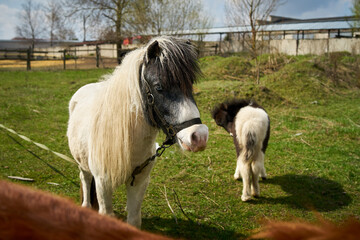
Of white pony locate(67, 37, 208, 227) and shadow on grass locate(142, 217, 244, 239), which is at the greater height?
white pony locate(67, 37, 208, 227)

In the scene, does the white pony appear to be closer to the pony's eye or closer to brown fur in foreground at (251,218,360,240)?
the pony's eye

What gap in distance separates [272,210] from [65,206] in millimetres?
3952

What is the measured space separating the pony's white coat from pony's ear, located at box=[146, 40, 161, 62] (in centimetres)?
276

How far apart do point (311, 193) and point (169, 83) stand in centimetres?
377

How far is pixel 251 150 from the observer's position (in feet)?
15.0

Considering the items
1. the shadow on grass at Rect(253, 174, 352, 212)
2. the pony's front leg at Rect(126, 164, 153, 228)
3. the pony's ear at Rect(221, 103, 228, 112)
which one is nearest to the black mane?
the pony's front leg at Rect(126, 164, 153, 228)

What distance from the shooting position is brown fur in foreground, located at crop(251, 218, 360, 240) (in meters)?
0.68

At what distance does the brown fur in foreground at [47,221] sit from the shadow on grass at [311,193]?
391 centimetres

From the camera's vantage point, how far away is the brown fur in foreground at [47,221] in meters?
0.72

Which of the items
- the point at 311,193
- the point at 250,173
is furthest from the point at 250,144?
the point at 311,193

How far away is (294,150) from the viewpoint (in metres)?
6.60

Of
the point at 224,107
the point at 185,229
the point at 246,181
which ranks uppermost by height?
the point at 224,107

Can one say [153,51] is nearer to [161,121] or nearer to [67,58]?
[161,121]

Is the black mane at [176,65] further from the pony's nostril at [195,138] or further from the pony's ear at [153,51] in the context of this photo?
the pony's nostril at [195,138]
